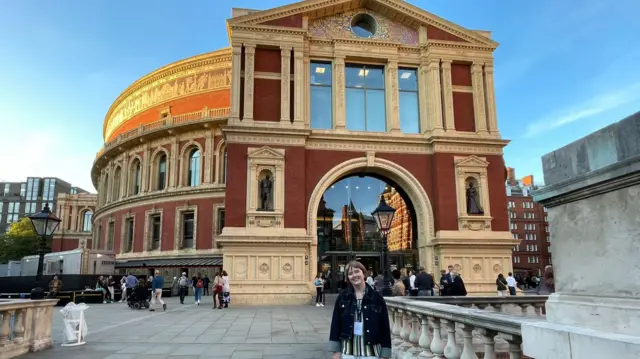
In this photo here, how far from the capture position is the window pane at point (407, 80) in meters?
25.8

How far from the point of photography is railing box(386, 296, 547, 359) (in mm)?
4523

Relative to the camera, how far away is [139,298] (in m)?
21.2

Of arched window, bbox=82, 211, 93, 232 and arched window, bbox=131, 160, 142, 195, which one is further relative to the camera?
arched window, bbox=82, 211, 93, 232

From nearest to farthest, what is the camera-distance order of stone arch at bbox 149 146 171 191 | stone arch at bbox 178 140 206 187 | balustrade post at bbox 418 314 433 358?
balustrade post at bbox 418 314 433 358 → stone arch at bbox 178 140 206 187 → stone arch at bbox 149 146 171 191

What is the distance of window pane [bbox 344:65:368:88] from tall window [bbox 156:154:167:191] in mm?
21548

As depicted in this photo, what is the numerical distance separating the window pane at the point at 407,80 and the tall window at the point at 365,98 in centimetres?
100

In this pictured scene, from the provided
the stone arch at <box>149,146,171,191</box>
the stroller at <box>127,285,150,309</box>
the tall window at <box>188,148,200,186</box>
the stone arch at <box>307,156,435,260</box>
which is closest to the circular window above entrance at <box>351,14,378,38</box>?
the stone arch at <box>307,156,435,260</box>

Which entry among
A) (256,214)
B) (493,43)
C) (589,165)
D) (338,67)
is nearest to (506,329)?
(589,165)

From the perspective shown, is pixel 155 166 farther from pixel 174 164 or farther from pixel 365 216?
pixel 365 216

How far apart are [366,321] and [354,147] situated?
65.5 feet

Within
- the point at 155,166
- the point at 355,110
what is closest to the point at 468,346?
the point at 355,110

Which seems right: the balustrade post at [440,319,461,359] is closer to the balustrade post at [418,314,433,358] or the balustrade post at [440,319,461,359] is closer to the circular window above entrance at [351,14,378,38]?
the balustrade post at [418,314,433,358]

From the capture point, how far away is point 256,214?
72.6 feet

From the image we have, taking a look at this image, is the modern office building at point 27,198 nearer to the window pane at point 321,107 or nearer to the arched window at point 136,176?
the arched window at point 136,176
